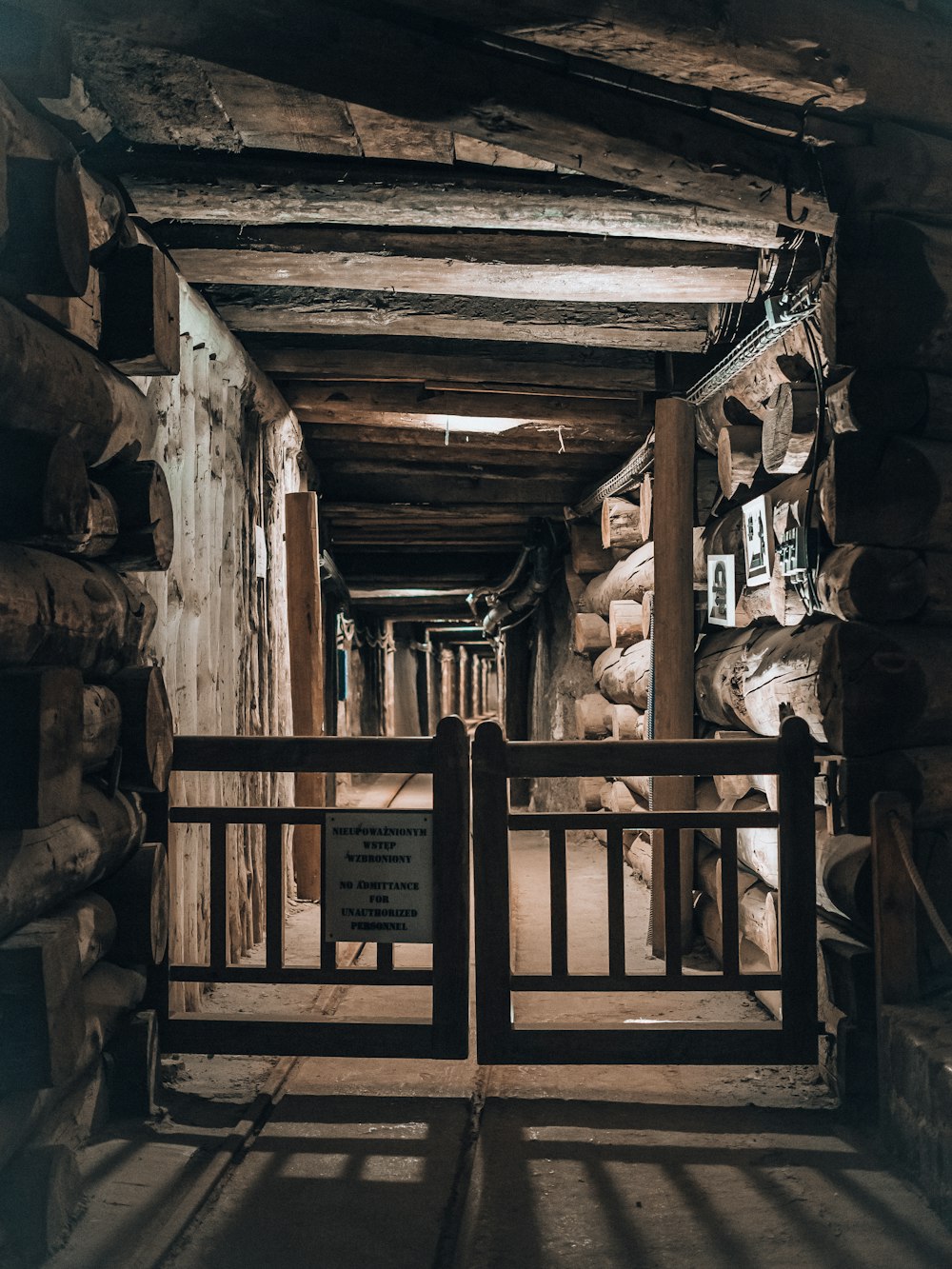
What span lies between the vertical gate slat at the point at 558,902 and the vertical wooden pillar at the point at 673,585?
193cm

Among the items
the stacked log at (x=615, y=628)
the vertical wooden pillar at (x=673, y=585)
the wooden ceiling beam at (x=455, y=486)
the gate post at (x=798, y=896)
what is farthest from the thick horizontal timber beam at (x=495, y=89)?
the wooden ceiling beam at (x=455, y=486)

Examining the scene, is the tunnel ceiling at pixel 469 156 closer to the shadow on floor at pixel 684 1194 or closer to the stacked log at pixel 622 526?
the stacked log at pixel 622 526

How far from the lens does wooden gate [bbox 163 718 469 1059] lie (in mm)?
3457

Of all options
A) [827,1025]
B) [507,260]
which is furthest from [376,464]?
[827,1025]

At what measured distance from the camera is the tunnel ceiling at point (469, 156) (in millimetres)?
2918

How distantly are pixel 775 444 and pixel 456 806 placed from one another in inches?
75.7

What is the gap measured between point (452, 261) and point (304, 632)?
3.04 meters

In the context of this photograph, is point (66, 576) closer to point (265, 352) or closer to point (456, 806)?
point (456, 806)

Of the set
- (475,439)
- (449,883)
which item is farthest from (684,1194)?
(475,439)

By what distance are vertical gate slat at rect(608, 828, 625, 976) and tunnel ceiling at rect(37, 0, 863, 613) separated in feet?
7.25

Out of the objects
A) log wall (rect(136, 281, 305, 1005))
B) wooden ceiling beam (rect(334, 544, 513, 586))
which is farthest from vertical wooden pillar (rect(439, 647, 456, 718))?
log wall (rect(136, 281, 305, 1005))

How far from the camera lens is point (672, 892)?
136 inches

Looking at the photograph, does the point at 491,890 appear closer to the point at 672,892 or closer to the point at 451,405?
the point at 672,892

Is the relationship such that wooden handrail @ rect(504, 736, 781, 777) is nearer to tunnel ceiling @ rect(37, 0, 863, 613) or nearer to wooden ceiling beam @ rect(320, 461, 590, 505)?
tunnel ceiling @ rect(37, 0, 863, 613)
